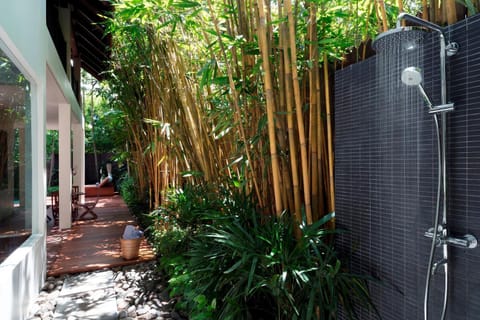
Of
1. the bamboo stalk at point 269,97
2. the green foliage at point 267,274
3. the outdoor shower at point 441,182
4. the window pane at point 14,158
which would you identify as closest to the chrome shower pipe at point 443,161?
the outdoor shower at point 441,182

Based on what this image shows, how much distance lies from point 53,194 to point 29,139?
3064 mm

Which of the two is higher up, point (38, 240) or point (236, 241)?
point (236, 241)

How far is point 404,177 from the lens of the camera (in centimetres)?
133

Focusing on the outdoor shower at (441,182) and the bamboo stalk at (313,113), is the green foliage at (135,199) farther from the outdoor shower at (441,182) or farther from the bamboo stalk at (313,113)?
the outdoor shower at (441,182)

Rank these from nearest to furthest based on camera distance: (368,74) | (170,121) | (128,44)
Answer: (368,74) → (170,121) → (128,44)

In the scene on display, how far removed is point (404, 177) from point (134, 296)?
2.04m

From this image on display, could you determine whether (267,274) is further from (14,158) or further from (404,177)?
(14,158)

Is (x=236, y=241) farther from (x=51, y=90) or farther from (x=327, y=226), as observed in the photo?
(x=51, y=90)

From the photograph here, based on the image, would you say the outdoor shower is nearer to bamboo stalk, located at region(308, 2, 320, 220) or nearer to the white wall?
bamboo stalk, located at region(308, 2, 320, 220)

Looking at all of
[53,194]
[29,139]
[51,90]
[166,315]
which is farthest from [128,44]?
[53,194]

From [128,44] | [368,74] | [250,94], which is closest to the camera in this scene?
[368,74]

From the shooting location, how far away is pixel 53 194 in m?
5.14

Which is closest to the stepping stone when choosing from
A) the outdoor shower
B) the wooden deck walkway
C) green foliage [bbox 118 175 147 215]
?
the wooden deck walkway

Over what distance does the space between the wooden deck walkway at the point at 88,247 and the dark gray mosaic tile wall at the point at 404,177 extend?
225 cm
